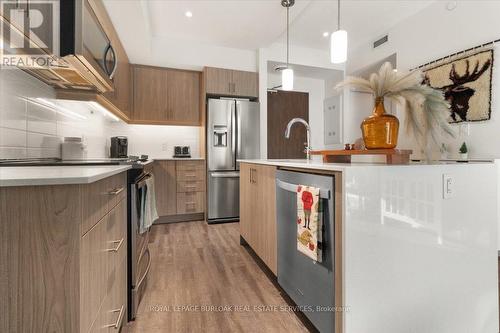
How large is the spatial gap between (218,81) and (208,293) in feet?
9.95

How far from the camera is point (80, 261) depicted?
72cm

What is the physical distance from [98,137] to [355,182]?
317 centimetres

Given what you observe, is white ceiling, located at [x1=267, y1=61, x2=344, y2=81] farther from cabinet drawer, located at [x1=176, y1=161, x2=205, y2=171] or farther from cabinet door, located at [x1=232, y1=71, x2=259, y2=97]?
cabinet drawer, located at [x1=176, y1=161, x2=205, y2=171]

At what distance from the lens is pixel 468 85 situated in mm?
2600

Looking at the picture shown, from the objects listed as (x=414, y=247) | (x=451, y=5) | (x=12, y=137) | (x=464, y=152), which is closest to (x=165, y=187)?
(x=12, y=137)

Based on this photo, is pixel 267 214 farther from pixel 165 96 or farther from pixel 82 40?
pixel 165 96

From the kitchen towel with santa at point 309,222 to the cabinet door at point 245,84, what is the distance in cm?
287

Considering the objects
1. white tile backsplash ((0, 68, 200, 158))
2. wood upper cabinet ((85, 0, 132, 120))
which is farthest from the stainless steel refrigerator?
white tile backsplash ((0, 68, 200, 158))

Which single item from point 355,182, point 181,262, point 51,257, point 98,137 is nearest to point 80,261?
point 51,257

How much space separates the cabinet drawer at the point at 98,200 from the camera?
0.77 metres

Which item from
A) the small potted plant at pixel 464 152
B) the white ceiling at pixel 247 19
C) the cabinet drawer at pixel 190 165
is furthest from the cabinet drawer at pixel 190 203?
the small potted plant at pixel 464 152

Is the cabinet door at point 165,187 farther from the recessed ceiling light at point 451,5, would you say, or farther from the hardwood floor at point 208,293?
the recessed ceiling light at point 451,5

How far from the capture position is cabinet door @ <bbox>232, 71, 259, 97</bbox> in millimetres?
3830

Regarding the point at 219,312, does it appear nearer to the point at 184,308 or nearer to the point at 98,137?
the point at 184,308
